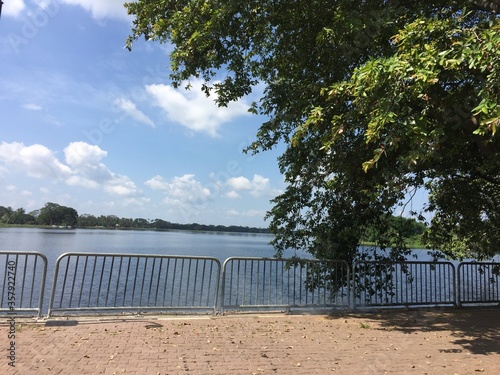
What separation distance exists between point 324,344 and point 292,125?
5.49m

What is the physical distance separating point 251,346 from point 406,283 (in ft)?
18.5

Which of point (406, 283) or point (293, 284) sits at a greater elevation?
point (406, 283)

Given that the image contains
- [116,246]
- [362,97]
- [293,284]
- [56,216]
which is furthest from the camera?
[56,216]

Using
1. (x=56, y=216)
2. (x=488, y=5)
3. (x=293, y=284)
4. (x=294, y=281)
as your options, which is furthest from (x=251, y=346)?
(x=56, y=216)

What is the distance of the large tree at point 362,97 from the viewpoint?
5.24m

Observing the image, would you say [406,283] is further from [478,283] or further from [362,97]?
[362,97]

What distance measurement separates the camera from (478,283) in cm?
1056

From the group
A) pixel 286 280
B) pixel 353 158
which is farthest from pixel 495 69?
pixel 286 280

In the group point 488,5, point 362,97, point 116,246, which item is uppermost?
point 488,5

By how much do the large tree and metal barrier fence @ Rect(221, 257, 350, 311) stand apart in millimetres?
1176

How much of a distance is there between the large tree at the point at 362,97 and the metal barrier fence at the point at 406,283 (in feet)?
3.21

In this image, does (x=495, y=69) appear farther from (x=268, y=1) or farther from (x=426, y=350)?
(x=268, y=1)

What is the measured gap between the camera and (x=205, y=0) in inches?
314

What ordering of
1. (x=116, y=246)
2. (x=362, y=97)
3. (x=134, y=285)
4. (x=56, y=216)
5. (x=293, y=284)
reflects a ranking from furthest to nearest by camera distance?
(x=56, y=216), (x=116, y=246), (x=293, y=284), (x=134, y=285), (x=362, y=97)
